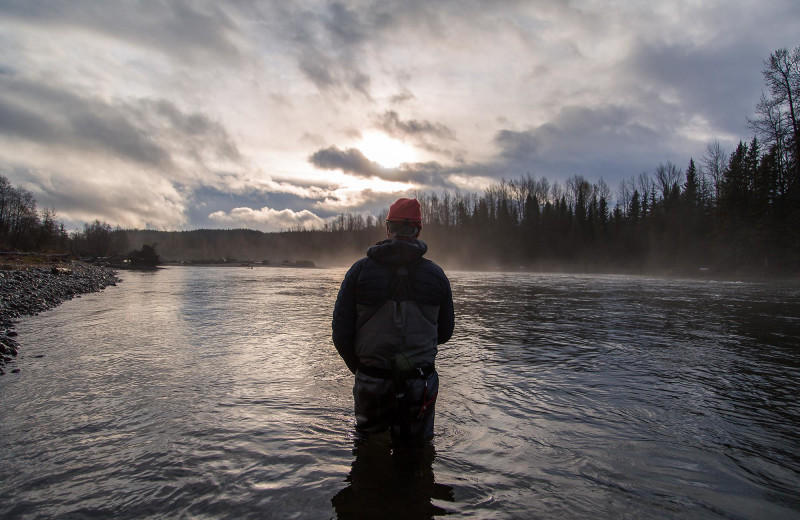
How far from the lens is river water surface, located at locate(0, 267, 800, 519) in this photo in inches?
126

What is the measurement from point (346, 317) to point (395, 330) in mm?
444

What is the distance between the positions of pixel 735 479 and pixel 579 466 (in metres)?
1.34

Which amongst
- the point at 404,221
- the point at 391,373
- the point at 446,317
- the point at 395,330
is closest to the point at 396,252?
the point at 404,221

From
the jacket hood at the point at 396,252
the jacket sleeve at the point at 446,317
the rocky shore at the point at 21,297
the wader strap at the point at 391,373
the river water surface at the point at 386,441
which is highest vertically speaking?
the jacket hood at the point at 396,252

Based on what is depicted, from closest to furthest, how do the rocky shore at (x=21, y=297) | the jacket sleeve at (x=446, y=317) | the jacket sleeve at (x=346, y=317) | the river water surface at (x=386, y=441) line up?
the river water surface at (x=386, y=441) → the jacket sleeve at (x=346, y=317) → the jacket sleeve at (x=446, y=317) → the rocky shore at (x=21, y=297)

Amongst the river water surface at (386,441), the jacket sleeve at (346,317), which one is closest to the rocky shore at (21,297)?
the river water surface at (386,441)

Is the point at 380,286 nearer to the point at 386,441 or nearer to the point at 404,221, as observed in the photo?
the point at 404,221

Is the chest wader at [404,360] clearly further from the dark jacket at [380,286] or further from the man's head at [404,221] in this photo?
the man's head at [404,221]

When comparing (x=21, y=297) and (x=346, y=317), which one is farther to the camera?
(x=21, y=297)

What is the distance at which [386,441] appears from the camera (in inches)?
169

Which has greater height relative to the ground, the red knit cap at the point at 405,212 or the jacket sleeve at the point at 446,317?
the red knit cap at the point at 405,212

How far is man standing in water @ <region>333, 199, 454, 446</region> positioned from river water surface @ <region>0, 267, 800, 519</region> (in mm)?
532

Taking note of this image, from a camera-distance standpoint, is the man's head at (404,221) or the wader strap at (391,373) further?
the man's head at (404,221)

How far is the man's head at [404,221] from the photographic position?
3367 millimetres
